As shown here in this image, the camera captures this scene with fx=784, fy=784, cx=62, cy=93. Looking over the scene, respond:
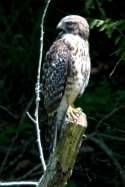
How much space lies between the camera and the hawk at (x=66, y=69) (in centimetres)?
460

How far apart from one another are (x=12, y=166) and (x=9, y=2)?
1545 mm

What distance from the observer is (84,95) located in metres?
5.86

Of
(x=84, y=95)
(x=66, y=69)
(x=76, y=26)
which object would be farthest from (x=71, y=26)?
(x=84, y=95)

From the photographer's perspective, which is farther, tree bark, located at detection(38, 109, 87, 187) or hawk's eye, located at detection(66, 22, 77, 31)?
hawk's eye, located at detection(66, 22, 77, 31)

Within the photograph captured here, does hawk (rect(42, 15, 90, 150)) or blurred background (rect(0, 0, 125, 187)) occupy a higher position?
hawk (rect(42, 15, 90, 150))

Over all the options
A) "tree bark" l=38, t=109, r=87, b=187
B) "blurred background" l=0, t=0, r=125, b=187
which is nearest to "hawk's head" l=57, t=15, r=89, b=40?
"blurred background" l=0, t=0, r=125, b=187

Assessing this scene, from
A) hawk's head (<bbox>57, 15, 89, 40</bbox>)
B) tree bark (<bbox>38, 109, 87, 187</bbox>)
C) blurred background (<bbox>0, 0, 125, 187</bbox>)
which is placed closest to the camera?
tree bark (<bbox>38, 109, 87, 187</bbox>)

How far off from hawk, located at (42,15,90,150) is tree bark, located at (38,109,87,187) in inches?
52.8

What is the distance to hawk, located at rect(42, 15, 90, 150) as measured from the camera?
4602 millimetres

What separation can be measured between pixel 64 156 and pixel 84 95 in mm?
2653

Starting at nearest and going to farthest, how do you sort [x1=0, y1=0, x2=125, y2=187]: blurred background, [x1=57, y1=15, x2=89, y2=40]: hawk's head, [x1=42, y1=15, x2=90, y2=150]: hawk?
[x1=42, y1=15, x2=90, y2=150]: hawk < [x1=57, y1=15, x2=89, y2=40]: hawk's head < [x1=0, y1=0, x2=125, y2=187]: blurred background

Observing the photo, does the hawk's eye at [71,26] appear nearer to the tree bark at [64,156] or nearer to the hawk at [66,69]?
the hawk at [66,69]

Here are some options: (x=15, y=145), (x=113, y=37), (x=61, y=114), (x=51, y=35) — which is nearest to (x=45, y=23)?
(x=51, y=35)

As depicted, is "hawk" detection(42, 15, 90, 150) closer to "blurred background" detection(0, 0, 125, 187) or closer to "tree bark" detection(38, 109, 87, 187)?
"blurred background" detection(0, 0, 125, 187)
